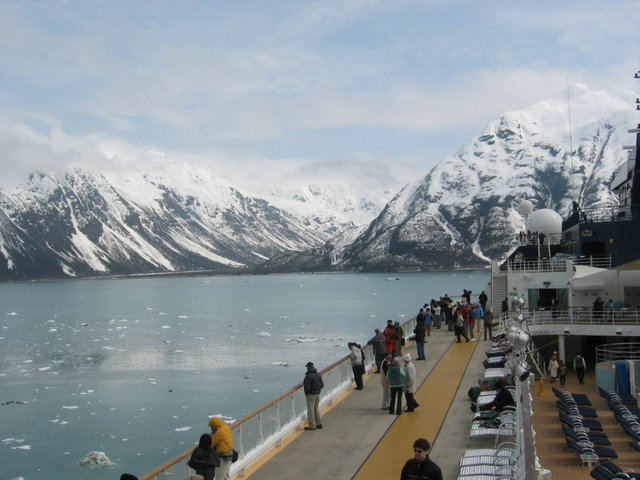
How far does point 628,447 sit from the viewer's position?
17.4 m

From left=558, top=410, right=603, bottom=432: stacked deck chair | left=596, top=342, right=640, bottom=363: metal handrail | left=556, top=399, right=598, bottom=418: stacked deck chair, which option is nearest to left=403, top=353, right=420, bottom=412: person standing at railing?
left=558, top=410, right=603, bottom=432: stacked deck chair

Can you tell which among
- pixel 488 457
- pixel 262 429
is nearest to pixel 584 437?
pixel 488 457

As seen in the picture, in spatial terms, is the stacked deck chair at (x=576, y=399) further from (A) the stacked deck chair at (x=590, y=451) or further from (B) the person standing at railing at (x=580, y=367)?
(B) the person standing at railing at (x=580, y=367)

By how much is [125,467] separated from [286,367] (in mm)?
22116

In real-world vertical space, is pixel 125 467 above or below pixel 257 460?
below

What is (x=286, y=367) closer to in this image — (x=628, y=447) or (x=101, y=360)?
(x=101, y=360)

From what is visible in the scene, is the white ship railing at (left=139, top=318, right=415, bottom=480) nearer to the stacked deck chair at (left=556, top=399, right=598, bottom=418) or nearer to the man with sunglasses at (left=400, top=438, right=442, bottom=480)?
the man with sunglasses at (left=400, top=438, right=442, bottom=480)

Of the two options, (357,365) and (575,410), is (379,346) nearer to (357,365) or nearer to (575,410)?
(357,365)

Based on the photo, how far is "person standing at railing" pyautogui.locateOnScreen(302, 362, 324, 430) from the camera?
16.8 m

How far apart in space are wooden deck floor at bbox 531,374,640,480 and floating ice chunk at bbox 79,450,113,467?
48.9 ft

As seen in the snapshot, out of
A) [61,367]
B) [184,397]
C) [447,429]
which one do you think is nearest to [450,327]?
[184,397]

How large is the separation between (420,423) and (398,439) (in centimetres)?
148

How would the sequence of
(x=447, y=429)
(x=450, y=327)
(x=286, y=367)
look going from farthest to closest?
1. (x=286, y=367)
2. (x=450, y=327)
3. (x=447, y=429)

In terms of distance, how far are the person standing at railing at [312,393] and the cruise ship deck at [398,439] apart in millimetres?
244
